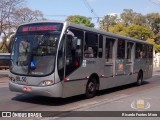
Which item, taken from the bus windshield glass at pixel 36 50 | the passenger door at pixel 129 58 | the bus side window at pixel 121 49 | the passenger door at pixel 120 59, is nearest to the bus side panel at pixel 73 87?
the bus windshield glass at pixel 36 50

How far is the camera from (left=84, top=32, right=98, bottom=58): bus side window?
13325mm

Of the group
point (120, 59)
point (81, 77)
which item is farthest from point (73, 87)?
point (120, 59)

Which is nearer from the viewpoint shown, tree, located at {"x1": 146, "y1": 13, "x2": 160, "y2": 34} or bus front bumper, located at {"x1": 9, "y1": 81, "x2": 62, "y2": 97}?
bus front bumper, located at {"x1": 9, "y1": 81, "x2": 62, "y2": 97}

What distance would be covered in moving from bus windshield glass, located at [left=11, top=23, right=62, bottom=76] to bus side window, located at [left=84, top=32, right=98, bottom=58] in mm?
1681

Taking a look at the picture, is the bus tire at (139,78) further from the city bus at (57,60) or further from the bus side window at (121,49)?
the city bus at (57,60)

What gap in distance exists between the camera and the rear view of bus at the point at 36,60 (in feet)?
37.9

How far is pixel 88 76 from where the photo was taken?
1349 cm

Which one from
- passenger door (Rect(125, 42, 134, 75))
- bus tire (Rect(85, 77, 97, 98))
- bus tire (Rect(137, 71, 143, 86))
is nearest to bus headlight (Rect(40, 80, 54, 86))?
bus tire (Rect(85, 77, 97, 98))

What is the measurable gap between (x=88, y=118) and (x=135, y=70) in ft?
34.0

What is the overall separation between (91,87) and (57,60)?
2.78 m

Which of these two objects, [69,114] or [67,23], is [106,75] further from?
[69,114]

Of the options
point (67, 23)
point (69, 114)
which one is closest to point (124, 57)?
A: point (67, 23)

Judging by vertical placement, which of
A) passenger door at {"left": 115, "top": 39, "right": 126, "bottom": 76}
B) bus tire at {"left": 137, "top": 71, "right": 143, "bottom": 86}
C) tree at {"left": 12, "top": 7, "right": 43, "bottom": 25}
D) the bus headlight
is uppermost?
tree at {"left": 12, "top": 7, "right": 43, "bottom": 25}

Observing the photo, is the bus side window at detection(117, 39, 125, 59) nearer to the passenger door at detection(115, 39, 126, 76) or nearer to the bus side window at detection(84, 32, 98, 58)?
the passenger door at detection(115, 39, 126, 76)
